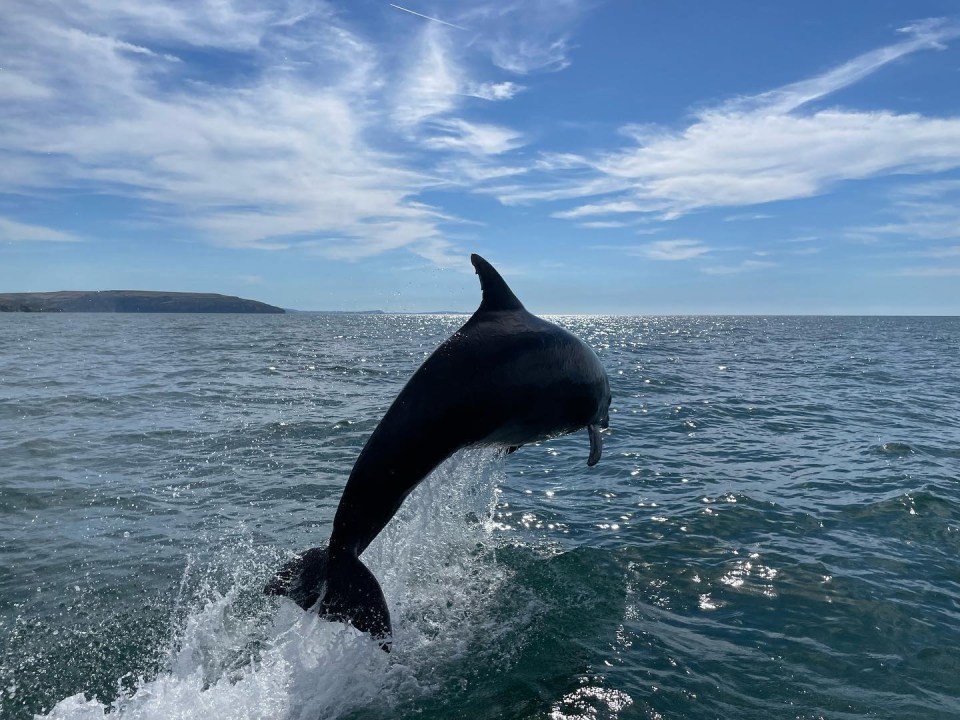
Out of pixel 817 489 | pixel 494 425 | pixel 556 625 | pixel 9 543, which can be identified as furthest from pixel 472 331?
pixel 817 489

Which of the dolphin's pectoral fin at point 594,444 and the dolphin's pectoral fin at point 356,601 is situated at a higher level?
the dolphin's pectoral fin at point 594,444

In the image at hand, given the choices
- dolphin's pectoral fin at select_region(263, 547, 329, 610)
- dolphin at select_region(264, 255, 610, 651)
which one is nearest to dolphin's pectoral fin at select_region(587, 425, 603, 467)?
dolphin at select_region(264, 255, 610, 651)

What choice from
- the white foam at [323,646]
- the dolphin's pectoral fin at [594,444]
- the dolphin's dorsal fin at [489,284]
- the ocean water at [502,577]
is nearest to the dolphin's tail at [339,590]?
the white foam at [323,646]

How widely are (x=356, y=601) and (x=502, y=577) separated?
3.72 metres

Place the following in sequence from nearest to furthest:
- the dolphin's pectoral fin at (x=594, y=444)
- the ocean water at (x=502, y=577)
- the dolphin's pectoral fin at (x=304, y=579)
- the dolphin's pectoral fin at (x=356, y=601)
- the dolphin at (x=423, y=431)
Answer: the dolphin's pectoral fin at (x=356, y=601) → the dolphin at (x=423, y=431) → the dolphin's pectoral fin at (x=304, y=579) → the ocean water at (x=502, y=577) → the dolphin's pectoral fin at (x=594, y=444)

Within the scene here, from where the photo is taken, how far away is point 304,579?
7004 mm

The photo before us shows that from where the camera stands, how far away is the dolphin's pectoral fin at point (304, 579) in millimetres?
6910

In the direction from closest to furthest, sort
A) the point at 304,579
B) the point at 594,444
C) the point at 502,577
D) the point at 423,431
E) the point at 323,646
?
the point at 423,431
the point at 304,579
the point at 323,646
the point at 594,444
the point at 502,577

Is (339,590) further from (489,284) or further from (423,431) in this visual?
(489,284)

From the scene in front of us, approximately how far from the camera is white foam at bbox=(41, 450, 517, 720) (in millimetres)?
6961

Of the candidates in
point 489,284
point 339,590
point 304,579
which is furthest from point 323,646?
point 489,284

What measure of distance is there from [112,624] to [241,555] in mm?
2403

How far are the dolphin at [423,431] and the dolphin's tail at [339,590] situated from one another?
1 cm

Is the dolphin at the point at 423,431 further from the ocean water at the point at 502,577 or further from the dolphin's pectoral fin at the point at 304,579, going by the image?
the ocean water at the point at 502,577
